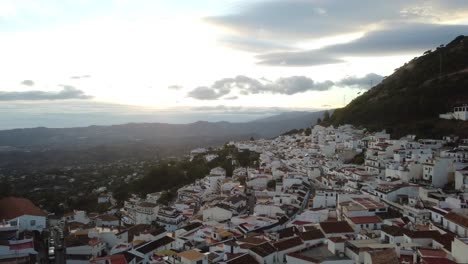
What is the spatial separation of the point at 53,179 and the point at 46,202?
25.7 m

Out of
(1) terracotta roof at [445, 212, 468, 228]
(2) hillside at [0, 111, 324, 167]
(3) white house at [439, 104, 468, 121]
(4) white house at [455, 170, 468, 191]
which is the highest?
(3) white house at [439, 104, 468, 121]

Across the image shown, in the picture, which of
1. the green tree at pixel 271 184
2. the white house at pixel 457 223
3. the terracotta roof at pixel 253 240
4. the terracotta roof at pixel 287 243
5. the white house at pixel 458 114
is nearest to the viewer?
the white house at pixel 457 223

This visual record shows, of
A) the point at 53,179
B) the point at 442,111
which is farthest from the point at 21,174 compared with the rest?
the point at 442,111

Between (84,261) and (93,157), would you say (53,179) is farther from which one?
(84,261)

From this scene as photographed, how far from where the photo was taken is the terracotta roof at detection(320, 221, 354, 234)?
20667 mm

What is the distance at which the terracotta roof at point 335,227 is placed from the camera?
20667 millimetres

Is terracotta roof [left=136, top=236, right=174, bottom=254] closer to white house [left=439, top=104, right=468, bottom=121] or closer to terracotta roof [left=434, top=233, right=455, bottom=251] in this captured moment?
terracotta roof [left=434, top=233, right=455, bottom=251]

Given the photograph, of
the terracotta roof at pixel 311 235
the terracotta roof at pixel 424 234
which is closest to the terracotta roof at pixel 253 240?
the terracotta roof at pixel 311 235

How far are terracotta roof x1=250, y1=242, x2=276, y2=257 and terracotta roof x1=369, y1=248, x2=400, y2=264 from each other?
4.46 m

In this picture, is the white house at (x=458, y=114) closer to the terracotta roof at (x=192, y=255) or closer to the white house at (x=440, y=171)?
the white house at (x=440, y=171)

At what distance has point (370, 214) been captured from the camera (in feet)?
74.6

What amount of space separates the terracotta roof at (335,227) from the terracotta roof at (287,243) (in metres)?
1.70

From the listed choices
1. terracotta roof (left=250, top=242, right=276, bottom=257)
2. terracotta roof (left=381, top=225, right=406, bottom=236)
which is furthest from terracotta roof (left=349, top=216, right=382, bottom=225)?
terracotta roof (left=250, top=242, right=276, bottom=257)

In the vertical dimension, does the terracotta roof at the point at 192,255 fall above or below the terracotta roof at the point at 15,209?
below
